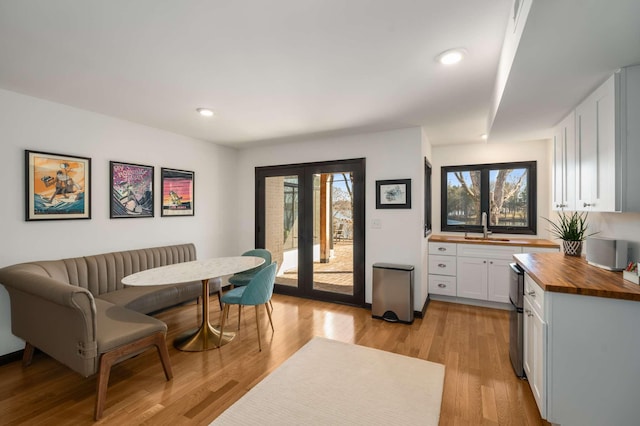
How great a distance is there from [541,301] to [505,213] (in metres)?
2.99

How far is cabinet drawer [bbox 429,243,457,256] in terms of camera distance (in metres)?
4.21

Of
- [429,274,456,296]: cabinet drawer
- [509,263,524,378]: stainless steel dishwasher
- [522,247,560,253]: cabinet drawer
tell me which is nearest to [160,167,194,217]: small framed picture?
[429,274,456,296]: cabinet drawer

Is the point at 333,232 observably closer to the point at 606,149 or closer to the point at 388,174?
the point at 388,174

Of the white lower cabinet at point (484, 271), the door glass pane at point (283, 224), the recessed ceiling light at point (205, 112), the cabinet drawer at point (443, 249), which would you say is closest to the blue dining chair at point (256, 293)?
the door glass pane at point (283, 224)

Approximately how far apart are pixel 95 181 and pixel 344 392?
346 cm

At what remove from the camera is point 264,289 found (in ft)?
9.55

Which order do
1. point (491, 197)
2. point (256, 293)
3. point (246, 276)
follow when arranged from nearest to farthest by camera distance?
point (256, 293) < point (246, 276) < point (491, 197)

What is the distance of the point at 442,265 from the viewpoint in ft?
14.0

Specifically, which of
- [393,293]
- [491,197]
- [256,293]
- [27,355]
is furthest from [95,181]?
[491,197]

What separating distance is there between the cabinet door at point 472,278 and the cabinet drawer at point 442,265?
0.30 ft

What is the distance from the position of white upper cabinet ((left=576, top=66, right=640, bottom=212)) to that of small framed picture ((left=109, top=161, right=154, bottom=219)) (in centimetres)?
462

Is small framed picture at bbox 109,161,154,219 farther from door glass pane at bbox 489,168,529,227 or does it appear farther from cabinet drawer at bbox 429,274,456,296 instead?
door glass pane at bbox 489,168,529,227

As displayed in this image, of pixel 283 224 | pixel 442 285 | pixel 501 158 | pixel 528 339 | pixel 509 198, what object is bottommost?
pixel 442 285

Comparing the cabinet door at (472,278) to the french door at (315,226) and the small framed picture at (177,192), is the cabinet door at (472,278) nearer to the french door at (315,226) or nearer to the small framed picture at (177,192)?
the french door at (315,226)
